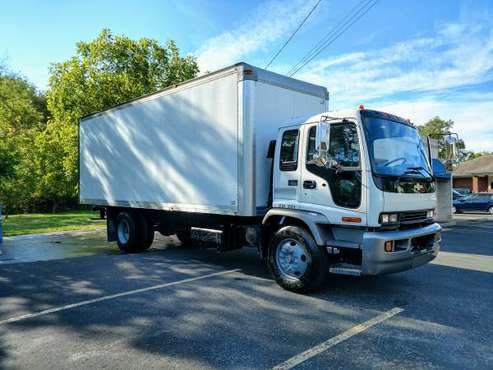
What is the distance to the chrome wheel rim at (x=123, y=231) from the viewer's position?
1000 cm

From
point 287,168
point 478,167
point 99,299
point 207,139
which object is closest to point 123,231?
point 207,139

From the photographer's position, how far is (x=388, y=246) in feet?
16.4

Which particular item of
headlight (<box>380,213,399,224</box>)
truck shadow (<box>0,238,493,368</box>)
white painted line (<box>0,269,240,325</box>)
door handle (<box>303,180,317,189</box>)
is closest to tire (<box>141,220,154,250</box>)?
truck shadow (<box>0,238,493,368</box>)

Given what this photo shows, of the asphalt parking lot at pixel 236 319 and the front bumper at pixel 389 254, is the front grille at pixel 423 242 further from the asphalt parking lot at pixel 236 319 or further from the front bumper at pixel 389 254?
the asphalt parking lot at pixel 236 319

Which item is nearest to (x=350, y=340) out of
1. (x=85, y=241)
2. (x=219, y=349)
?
(x=219, y=349)

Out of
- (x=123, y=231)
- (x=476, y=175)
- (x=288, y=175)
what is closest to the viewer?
(x=288, y=175)

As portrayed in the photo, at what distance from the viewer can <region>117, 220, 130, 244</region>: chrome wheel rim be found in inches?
394

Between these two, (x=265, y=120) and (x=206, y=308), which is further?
(x=265, y=120)

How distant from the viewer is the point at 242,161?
248 inches

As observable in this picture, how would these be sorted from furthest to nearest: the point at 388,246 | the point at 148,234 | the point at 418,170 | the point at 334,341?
the point at 148,234 < the point at 418,170 < the point at 388,246 < the point at 334,341

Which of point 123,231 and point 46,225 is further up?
point 123,231

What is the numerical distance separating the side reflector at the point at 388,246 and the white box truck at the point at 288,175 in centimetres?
2

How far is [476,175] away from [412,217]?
3534 centimetres

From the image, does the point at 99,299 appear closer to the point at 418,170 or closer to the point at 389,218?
the point at 389,218
